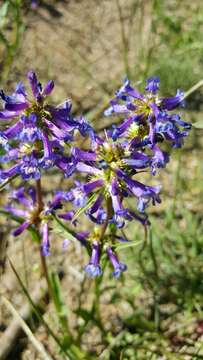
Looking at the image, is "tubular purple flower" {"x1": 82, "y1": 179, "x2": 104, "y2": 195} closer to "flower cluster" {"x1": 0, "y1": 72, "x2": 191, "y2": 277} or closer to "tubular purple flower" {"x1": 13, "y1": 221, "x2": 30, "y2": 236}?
"flower cluster" {"x1": 0, "y1": 72, "x2": 191, "y2": 277}

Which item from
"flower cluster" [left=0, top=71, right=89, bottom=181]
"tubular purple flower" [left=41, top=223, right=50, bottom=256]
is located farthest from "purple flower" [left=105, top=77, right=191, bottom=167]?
"tubular purple flower" [left=41, top=223, right=50, bottom=256]

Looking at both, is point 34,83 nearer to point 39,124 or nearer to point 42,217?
point 39,124

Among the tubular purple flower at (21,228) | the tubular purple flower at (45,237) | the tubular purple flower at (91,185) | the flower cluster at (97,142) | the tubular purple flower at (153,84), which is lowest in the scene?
the tubular purple flower at (45,237)

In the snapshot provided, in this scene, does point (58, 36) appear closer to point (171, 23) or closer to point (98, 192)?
point (171, 23)

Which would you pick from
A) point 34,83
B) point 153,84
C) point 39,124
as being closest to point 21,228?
point 39,124

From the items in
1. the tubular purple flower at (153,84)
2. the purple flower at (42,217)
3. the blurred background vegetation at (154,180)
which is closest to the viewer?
the tubular purple flower at (153,84)

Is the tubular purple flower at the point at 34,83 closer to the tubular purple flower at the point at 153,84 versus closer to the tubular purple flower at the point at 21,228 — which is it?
the tubular purple flower at the point at 153,84

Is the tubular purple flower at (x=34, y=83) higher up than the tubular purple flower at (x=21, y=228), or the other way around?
the tubular purple flower at (x=34, y=83)

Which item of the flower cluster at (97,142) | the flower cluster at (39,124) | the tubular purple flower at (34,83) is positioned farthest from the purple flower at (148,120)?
the tubular purple flower at (34,83)

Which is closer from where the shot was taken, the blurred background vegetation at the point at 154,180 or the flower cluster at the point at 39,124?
the flower cluster at the point at 39,124
